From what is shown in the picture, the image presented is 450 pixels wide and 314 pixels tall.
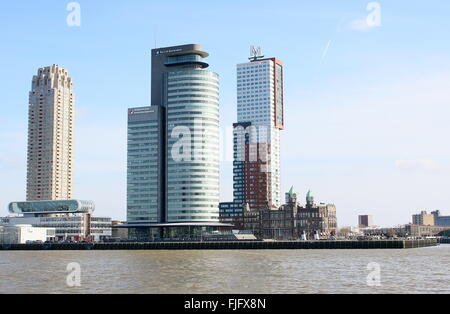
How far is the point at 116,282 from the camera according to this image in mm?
71000
